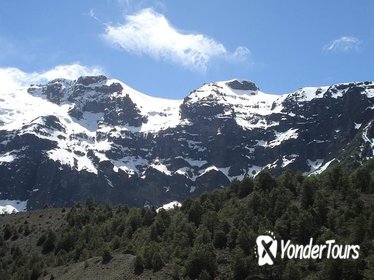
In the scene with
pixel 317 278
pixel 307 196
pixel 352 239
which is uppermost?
pixel 307 196

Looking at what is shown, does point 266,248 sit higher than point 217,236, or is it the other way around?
point 217,236

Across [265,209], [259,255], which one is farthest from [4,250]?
[259,255]

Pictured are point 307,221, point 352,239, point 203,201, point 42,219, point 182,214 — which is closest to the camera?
point 352,239

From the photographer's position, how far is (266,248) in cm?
9881

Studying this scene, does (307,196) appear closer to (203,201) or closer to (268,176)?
(268,176)

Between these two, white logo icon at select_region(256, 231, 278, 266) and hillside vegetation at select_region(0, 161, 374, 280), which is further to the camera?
hillside vegetation at select_region(0, 161, 374, 280)

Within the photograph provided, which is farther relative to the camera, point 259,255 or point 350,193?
point 350,193

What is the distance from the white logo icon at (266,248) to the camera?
92.3m

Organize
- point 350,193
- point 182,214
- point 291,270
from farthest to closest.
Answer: point 182,214 → point 350,193 → point 291,270

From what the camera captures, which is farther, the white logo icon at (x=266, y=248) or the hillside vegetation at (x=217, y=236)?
the hillside vegetation at (x=217, y=236)

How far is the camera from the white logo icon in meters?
92.3

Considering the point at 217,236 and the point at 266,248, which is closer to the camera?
the point at 266,248

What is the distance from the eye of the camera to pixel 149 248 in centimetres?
10850

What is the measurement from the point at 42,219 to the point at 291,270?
431 feet
